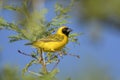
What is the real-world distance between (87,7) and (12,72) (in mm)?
3927

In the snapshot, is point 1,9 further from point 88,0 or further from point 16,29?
point 88,0

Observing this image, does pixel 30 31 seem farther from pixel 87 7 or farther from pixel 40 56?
pixel 87 7

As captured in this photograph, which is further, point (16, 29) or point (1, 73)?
point (1, 73)

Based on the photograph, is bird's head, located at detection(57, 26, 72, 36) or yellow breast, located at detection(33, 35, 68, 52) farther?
bird's head, located at detection(57, 26, 72, 36)

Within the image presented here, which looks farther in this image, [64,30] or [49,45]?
[64,30]

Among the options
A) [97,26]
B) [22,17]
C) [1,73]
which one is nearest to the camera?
[22,17]

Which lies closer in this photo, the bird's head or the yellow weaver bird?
the yellow weaver bird

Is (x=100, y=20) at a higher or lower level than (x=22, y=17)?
lower

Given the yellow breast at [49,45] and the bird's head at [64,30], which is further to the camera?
the bird's head at [64,30]

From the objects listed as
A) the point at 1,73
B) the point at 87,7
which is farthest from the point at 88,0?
the point at 1,73

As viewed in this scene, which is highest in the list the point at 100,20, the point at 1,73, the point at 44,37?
the point at 44,37

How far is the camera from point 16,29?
729 mm

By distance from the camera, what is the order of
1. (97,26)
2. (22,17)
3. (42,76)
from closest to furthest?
(42,76), (22,17), (97,26)

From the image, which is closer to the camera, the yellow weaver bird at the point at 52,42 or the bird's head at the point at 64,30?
the yellow weaver bird at the point at 52,42
